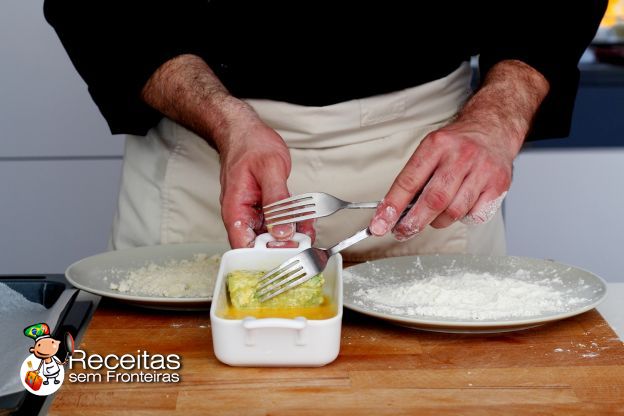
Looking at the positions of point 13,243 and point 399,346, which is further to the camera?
point 13,243

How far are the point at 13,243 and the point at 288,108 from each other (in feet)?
4.29

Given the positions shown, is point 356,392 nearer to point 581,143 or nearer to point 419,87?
point 419,87

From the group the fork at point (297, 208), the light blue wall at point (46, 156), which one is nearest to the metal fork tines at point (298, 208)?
the fork at point (297, 208)

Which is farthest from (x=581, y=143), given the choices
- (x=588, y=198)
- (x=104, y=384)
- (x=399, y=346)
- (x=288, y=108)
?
(x=104, y=384)

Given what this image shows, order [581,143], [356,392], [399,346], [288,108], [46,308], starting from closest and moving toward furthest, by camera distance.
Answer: [356,392] → [399,346] → [46,308] → [288,108] → [581,143]

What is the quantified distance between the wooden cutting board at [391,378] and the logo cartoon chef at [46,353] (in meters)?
0.02

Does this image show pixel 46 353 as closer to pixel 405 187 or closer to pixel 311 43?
pixel 405 187

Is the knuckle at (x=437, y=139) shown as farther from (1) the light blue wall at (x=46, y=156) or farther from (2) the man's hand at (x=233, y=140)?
(1) the light blue wall at (x=46, y=156)

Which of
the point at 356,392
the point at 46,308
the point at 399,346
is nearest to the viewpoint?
the point at 356,392

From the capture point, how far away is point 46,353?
0.85 meters

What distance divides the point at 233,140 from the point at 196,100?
5.9 inches

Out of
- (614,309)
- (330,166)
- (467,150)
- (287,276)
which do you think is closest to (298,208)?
(287,276)

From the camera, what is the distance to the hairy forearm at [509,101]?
1112 mm

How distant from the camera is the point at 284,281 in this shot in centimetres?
88
